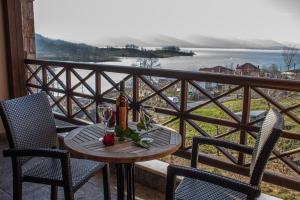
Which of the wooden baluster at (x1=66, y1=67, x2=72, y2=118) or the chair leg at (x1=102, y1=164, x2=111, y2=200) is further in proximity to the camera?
the wooden baluster at (x1=66, y1=67, x2=72, y2=118)

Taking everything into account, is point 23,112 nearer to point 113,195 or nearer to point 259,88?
point 113,195

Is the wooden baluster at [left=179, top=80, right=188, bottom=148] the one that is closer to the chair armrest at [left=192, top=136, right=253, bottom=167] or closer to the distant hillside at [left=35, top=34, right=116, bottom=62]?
the chair armrest at [left=192, top=136, right=253, bottom=167]

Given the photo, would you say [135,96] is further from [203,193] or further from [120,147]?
[203,193]

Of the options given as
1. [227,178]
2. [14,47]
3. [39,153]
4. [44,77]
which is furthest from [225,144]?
[14,47]

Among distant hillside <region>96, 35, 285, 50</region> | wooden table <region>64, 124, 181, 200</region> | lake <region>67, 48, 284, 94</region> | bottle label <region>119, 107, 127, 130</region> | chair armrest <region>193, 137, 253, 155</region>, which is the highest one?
distant hillside <region>96, 35, 285, 50</region>

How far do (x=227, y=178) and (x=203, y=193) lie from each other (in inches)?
13.4

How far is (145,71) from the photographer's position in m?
3.00

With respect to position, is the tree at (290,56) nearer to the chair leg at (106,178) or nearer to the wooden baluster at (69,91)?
the chair leg at (106,178)

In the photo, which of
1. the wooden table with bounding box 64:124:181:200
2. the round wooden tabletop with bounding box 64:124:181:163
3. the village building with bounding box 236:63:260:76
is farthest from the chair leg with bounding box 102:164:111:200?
the village building with bounding box 236:63:260:76

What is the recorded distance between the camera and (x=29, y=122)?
2.21 metres

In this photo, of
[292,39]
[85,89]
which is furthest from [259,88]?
[85,89]

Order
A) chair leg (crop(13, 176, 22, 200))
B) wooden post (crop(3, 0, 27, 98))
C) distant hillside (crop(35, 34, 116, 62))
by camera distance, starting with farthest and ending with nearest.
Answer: wooden post (crop(3, 0, 27, 98)), distant hillside (crop(35, 34, 116, 62)), chair leg (crop(13, 176, 22, 200))

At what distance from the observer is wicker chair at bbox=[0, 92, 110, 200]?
1.85m

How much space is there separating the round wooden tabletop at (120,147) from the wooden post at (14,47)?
8.75 feet
